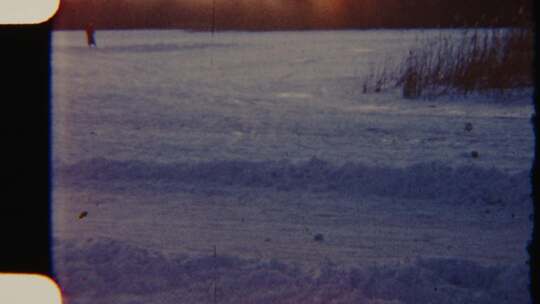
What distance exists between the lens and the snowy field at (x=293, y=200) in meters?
3.34

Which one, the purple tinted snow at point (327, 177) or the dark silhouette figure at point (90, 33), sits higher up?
the purple tinted snow at point (327, 177)

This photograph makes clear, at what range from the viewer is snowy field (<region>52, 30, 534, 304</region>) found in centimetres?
334

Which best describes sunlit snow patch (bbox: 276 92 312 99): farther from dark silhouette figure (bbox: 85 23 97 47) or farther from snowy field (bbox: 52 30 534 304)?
dark silhouette figure (bbox: 85 23 97 47)

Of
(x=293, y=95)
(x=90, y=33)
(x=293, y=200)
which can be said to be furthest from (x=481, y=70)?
(x=90, y=33)

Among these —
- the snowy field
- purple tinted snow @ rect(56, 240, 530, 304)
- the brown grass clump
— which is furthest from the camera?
the brown grass clump

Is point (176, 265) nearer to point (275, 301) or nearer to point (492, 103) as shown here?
point (275, 301)

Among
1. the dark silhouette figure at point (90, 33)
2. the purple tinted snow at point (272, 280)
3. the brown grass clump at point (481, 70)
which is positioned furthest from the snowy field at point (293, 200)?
the dark silhouette figure at point (90, 33)

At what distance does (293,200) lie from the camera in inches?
197

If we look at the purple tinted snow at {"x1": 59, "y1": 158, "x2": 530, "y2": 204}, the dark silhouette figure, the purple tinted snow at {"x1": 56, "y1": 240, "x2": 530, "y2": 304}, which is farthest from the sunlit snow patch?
the dark silhouette figure

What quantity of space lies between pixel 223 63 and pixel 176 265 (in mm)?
13920

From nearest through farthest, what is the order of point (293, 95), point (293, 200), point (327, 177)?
1. point (293, 200)
2. point (327, 177)
3. point (293, 95)

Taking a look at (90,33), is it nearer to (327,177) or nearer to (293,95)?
(293,95)

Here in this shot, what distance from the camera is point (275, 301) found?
309 centimetres

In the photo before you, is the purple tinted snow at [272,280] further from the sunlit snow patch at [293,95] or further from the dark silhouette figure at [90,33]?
the dark silhouette figure at [90,33]
